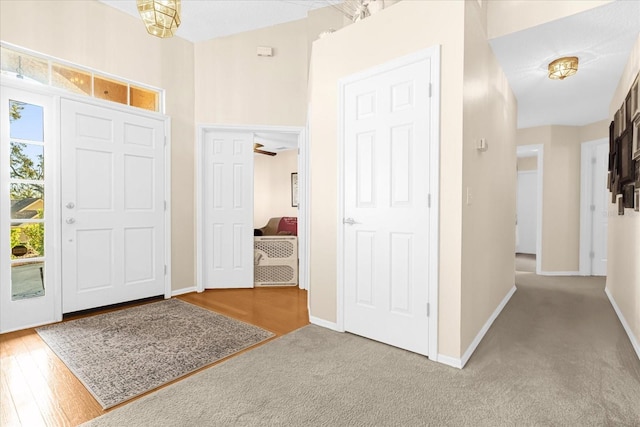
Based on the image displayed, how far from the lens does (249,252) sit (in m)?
4.18

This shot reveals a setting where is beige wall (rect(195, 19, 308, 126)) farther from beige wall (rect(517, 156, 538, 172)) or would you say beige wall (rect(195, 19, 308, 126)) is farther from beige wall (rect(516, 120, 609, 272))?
beige wall (rect(517, 156, 538, 172))

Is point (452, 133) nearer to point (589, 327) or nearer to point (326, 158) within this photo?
point (326, 158)

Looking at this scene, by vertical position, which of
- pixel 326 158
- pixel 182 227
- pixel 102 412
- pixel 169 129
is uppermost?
pixel 169 129

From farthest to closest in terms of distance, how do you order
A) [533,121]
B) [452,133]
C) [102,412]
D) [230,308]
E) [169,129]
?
[533,121] < [169,129] < [230,308] < [452,133] < [102,412]

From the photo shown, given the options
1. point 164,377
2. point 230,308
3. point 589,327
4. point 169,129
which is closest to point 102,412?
point 164,377

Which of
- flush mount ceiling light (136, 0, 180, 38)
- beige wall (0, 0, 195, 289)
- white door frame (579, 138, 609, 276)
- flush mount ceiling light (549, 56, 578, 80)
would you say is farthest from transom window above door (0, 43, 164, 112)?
white door frame (579, 138, 609, 276)

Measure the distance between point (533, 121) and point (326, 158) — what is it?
3.81 metres

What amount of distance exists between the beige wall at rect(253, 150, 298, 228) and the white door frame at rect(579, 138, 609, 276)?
16.4 ft

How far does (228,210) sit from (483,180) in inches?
113

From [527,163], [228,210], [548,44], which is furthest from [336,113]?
[527,163]

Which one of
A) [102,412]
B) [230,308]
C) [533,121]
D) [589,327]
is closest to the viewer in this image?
[102,412]

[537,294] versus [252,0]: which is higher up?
[252,0]

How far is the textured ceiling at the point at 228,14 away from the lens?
3379 mm

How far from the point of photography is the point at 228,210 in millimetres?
4121
